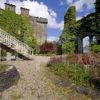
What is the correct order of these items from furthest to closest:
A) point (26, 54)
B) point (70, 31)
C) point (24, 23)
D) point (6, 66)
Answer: point (24, 23)
point (70, 31)
point (26, 54)
point (6, 66)

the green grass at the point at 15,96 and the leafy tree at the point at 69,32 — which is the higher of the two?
the leafy tree at the point at 69,32

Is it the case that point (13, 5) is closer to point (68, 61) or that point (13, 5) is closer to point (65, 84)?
point (68, 61)

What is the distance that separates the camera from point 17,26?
4944 centimetres

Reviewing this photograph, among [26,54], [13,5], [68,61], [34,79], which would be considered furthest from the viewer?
[13,5]

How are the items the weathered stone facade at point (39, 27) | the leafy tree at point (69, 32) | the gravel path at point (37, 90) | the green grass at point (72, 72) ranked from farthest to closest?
the weathered stone facade at point (39, 27)
the leafy tree at point (69, 32)
the green grass at point (72, 72)
the gravel path at point (37, 90)

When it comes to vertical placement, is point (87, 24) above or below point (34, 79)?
above

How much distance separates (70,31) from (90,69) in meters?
20.9

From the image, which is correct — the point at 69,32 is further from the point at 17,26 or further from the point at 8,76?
the point at 8,76

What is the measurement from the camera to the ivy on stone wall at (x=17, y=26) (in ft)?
156

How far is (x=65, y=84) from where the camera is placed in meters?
17.7

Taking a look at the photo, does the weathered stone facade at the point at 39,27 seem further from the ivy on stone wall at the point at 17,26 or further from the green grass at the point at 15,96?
the green grass at the point at 15,96

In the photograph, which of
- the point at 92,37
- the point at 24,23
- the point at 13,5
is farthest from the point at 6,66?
the point at 13,5

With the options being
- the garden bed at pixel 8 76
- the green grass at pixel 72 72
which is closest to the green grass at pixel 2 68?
the garden bed at pixel 8 76

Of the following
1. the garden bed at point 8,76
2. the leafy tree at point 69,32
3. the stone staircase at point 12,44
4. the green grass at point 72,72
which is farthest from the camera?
the leafy tree at point 69,32
